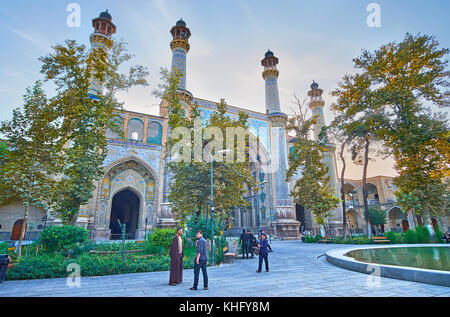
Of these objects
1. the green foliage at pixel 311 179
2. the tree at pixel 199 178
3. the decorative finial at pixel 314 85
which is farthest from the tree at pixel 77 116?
the decorative finial at pixel 314 85

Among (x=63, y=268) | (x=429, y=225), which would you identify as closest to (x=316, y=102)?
(x=429, y=225)

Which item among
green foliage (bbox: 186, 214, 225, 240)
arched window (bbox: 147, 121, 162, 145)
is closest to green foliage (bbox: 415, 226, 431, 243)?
green foliage (bbox: 186, 214, 225, 240)

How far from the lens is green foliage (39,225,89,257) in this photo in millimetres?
8570

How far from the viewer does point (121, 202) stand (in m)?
27.1

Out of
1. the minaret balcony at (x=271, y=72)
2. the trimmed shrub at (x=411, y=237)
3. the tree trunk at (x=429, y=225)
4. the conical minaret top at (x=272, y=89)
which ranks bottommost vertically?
the trimmed shrub at (x=411, y=237)

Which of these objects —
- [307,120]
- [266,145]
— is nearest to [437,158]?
[307,120]

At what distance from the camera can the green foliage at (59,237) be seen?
8570 mm

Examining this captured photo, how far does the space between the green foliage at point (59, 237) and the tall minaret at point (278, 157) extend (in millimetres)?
16186

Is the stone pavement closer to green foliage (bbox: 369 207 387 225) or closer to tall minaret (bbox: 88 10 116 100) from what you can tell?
tall minaret (bbox: 88 10 116 100)

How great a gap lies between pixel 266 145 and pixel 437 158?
13.2 metres

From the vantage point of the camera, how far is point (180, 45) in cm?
2059

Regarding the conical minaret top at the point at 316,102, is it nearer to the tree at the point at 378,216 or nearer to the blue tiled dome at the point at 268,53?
the blue tiled dome at the point at 268,53

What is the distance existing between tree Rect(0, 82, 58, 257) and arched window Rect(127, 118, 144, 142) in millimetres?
10139
